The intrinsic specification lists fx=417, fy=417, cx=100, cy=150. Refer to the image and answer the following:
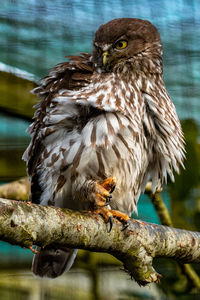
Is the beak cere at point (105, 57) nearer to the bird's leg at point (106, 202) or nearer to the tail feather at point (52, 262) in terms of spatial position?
the bird's leg at point (106, 202)

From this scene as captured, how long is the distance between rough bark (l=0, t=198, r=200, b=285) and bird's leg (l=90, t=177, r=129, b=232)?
3 centimetres

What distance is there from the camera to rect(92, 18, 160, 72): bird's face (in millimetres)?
2020

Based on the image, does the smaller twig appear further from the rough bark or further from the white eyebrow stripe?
the white eyebrow stripe

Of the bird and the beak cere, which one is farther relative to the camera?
the beak cere

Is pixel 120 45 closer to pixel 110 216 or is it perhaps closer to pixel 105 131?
pixel 105 131

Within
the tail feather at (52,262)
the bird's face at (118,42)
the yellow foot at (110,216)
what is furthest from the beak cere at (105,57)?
the tail feather at (52,262)

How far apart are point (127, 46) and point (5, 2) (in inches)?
33.6

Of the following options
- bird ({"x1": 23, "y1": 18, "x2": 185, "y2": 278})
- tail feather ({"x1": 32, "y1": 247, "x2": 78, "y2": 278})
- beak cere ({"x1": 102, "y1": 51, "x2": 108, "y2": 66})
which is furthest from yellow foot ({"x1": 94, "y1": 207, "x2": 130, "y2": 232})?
beak cere ({"x1": 102, "y1": 51, "x2": 108, "y2": 66})

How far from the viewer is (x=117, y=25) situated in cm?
206

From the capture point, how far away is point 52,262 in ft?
7.29

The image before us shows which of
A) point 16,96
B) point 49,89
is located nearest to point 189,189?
point 49,89

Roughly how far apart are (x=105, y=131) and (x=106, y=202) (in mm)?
297

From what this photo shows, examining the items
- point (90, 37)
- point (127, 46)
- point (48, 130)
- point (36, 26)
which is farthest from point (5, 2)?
point (48, 130)

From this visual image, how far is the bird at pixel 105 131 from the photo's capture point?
1.78 m
